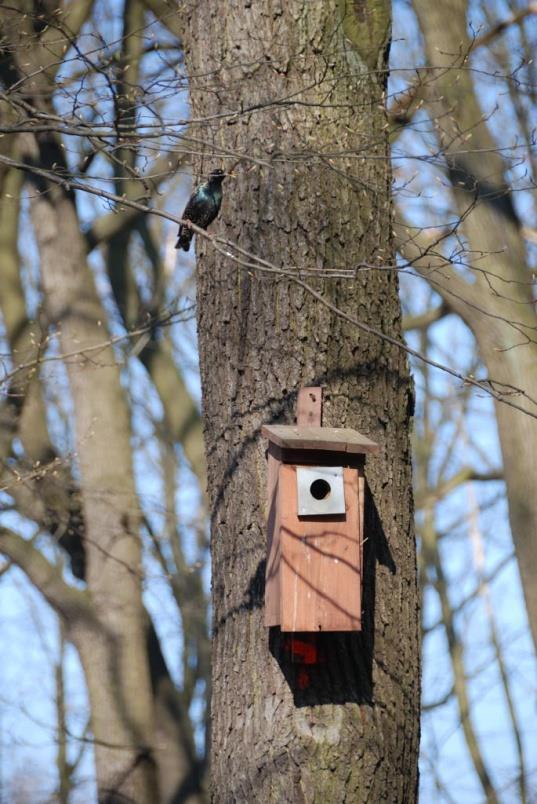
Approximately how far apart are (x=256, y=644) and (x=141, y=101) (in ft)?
6.63

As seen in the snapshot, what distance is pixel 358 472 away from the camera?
289 cm

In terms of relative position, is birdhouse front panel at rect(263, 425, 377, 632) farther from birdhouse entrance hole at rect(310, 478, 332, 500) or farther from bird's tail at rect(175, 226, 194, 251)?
bird's tail at rect(175, 226, 194, 251)

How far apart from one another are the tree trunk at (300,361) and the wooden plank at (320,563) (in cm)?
14

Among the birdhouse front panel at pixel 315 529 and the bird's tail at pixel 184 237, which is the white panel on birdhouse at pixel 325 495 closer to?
the birdhouse front panel at pixel 315 529

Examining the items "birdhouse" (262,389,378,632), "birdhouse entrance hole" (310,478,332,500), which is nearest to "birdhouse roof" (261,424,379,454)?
"birdhouse" (262,389,378,632)

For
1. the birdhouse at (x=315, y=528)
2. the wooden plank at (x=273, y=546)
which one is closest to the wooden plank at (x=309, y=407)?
the birdhouse at (x=315, y=528)

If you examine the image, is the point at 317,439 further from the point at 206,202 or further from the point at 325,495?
the point at 206,202

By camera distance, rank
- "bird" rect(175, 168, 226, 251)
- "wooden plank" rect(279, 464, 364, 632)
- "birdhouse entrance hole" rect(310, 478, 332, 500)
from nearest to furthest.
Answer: "wooden plank" rect(279, 464, 364, 632) → "birdhouse entrance hole" rect(310, 478, 332, 500) → "bird" rect(175, 168, 226, 251)

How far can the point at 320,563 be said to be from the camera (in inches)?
110

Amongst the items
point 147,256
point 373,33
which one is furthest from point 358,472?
point 147,256

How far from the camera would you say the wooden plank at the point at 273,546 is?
2.79m

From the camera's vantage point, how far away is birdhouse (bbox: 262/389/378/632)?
108 inches

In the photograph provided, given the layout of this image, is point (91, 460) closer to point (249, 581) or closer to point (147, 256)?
point (147, 256)

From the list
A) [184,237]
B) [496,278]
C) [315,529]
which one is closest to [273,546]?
[315,529]
